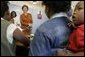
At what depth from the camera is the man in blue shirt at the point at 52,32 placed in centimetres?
159

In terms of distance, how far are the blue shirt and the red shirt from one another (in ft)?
0.20

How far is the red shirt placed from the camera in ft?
5.05

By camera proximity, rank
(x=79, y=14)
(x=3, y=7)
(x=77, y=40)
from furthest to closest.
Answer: (x=3, y=7), (x=79, y=14), (x=77, y=40)

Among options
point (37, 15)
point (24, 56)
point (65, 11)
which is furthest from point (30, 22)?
point (65, 11)

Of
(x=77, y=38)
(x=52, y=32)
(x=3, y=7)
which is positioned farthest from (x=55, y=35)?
(x=3, y=7)

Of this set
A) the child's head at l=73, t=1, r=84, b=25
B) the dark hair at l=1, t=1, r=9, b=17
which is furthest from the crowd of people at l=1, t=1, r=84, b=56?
the dark hair at l=1, t=1, r=9, b=17

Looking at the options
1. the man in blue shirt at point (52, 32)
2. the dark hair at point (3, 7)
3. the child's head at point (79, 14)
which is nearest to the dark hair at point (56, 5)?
the man in blue shirt at point (52, 32)

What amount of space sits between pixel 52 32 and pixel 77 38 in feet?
0.61

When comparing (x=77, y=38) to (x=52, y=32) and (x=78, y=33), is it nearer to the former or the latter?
(x=78, y=33)

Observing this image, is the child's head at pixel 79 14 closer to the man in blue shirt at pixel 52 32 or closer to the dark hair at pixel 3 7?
the man in blue shirt at pixel 52 32

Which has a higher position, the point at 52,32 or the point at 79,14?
the point at 79,14

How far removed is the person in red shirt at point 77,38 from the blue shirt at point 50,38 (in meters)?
0.06

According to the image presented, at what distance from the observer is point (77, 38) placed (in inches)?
61.4

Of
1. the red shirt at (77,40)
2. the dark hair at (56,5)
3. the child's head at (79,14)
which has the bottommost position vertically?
the red shirt at (77,40)
